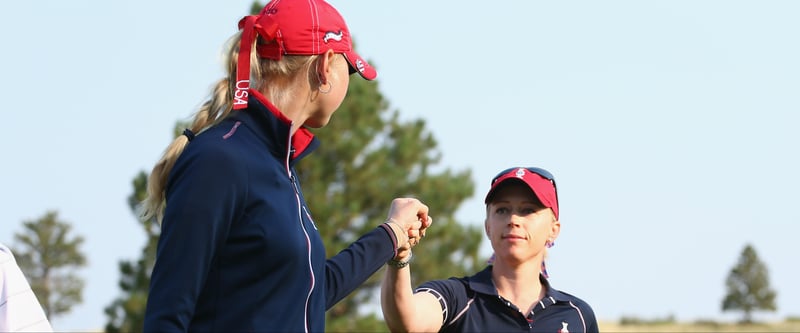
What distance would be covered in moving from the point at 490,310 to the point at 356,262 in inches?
65.8

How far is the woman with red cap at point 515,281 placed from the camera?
4676 mm

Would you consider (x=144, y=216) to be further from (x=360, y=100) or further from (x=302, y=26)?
(x=360, y=100)

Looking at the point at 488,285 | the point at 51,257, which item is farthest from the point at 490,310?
the point at 51,257

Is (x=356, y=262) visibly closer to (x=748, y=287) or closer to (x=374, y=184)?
(x=374, y=184)

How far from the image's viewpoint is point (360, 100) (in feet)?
75.6

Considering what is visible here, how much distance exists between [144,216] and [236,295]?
1.36 feet

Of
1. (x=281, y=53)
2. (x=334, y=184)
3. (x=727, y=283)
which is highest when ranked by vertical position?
(x=281, y=53)

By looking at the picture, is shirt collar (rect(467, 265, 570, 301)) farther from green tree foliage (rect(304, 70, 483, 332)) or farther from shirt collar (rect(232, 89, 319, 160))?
green tree foliage (rect(304, 70, 483, 332))

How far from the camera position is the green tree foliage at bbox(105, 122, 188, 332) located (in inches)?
A: 846

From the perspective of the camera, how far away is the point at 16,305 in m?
2.79

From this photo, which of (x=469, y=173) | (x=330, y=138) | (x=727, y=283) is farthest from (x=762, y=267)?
(x=330, y=138)

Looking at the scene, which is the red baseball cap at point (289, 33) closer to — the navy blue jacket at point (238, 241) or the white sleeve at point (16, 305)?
the navy blue jacket at point (238, 241)

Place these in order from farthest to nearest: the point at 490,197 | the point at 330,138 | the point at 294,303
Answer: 1. the point at 330,138
2. the point at 490,197
3. the point at 294,303

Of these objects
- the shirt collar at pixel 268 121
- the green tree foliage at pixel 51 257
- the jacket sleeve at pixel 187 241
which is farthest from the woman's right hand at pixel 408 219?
the green tree foliage at pixel 51 257
